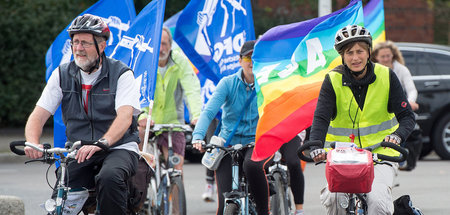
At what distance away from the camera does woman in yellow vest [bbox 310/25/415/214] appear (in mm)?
5699

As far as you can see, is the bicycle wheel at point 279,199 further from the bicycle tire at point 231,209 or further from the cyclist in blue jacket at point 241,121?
the bicycle tire at point 231,209

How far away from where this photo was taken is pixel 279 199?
25.5 feet

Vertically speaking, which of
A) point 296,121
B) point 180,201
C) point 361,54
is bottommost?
point 180,201

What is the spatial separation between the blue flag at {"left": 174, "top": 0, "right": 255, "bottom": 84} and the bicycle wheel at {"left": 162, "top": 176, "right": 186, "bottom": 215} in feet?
7.06

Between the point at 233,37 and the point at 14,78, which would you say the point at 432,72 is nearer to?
the point at 233,37

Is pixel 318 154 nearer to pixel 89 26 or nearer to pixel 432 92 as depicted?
pixel 89 26

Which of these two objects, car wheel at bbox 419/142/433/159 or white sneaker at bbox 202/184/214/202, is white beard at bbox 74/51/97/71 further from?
car wheel at bbox 419/142/433/159

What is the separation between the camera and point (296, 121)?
22.4 feet

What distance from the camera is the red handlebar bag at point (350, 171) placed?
5.03 meters

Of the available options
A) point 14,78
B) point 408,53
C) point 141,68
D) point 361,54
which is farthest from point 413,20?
A: point 361,54

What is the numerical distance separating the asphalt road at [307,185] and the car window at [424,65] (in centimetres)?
147

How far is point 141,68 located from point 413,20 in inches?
682

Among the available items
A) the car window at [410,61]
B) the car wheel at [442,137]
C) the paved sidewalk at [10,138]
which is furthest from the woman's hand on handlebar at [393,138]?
the paved sidewalk at [10,138]

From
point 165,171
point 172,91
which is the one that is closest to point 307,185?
point 172,91
